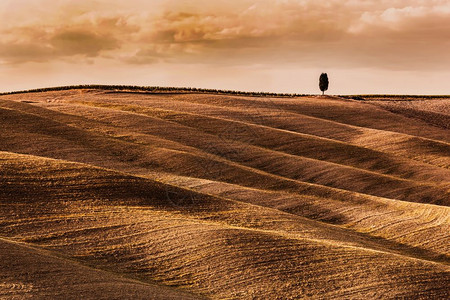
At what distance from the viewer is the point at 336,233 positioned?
1140 inches

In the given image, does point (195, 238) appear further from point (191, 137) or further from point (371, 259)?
point (191, 137)

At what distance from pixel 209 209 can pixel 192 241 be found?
555 cm

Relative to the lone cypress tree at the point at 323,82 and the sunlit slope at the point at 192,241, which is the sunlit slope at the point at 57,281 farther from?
the lone cypress tree at the point at 323,82

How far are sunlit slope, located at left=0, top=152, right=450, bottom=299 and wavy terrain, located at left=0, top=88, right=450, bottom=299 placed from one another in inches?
2.7

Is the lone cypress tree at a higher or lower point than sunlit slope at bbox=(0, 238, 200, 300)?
higher

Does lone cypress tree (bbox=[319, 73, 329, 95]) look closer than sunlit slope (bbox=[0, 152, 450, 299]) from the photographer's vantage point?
No

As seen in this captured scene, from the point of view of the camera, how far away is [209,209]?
29.3 meters

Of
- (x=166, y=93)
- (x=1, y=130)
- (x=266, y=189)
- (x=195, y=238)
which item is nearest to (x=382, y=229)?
(x=266, y=189)

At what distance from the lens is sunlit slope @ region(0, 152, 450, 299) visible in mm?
21531

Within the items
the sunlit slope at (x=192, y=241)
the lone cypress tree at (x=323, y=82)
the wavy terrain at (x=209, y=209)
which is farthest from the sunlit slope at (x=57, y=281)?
the lone cypress tree at (x=323, y=82)

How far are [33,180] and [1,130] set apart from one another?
44.5 ft

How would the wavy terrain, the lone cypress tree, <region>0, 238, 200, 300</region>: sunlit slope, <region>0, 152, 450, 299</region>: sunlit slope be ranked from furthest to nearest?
the lone cypress tree, <region>0, 152, 450, 299</region>: sunlit slope, the wavy terrain, <region>0, 238, 200, 300</region>: sunlit slope

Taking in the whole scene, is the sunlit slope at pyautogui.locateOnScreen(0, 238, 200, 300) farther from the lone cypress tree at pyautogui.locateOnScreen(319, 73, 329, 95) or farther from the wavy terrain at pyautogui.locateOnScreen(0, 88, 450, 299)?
the lone cypress tree at pyautogui.locateOnScreen(319, 73, 329, 95)

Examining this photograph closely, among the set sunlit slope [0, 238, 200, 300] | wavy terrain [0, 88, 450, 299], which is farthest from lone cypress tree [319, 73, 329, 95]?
sunlit slope [0, 238, 200, 300]
